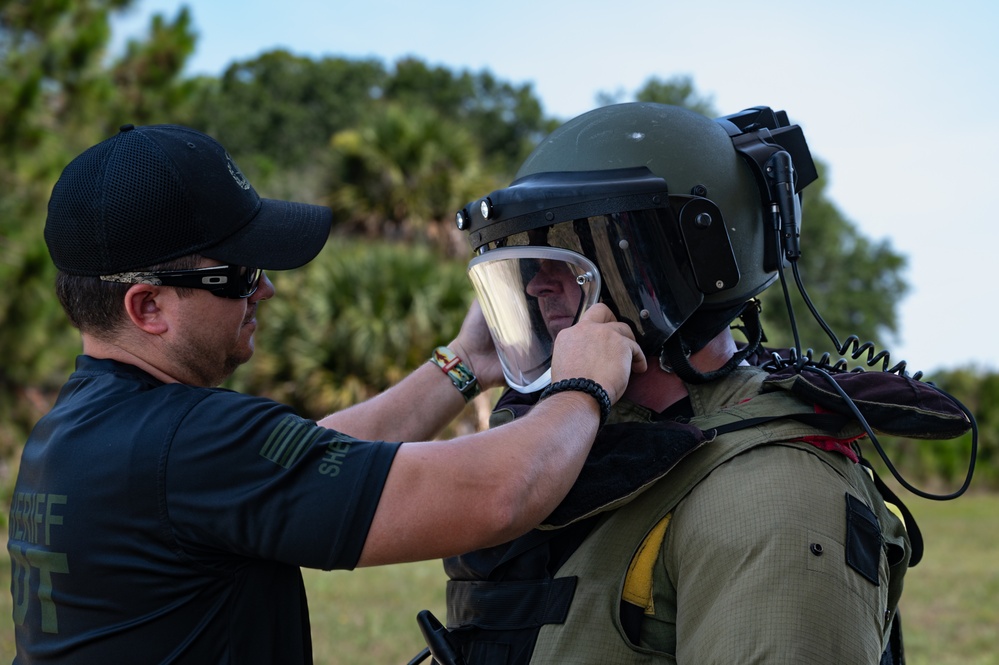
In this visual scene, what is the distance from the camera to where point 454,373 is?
301 cm

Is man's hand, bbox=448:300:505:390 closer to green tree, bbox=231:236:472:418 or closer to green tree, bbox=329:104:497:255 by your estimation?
green tree, bbox=231:236:472:418

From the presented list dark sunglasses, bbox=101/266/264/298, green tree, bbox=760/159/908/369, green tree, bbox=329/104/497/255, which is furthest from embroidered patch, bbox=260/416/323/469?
green tree, bbox=760/159/908/369

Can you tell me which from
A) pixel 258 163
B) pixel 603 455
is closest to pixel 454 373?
pixel 603 455

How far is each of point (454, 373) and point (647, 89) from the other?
21.3m

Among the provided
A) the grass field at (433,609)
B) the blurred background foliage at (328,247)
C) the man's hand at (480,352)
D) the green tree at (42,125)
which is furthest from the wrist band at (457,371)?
the green tree at (42,125)

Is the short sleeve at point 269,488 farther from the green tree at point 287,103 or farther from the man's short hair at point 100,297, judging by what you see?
the green tree at point 287,103

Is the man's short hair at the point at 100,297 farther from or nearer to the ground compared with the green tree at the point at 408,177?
farther from the ground

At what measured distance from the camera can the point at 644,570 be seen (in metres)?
2.02

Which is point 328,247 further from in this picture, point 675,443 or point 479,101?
point 479,101

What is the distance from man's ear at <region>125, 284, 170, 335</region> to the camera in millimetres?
2111

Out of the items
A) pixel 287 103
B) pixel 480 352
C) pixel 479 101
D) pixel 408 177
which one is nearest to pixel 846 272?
pixel 408 177

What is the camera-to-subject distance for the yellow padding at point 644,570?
6.59ft

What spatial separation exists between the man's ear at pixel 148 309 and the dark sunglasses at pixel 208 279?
0.02 m

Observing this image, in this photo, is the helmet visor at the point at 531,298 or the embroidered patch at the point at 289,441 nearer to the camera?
the embroidered patch at the point at 289,441
